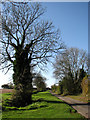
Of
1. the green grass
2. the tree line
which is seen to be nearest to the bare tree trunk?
the green grass

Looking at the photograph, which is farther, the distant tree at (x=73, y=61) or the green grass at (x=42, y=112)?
the distant tree at (x=73, y=61)

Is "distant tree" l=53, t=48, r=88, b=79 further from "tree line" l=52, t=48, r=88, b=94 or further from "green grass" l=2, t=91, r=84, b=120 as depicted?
"green grass" l=2, t=91, r=84, b=120

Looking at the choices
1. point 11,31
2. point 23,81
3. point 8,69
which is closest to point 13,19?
point 11,31

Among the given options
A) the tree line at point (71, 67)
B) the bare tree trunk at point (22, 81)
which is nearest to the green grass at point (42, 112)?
the bare tree trunk at point (22, 81)

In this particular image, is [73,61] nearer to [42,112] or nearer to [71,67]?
[71,67]

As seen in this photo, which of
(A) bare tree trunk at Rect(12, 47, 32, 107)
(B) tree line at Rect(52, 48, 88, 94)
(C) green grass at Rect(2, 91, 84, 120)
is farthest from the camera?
(B) tree line at Rect(52, 48, 88, 94)

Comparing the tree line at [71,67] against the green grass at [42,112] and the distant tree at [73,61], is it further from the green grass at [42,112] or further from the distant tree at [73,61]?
the green grass at [42,112]

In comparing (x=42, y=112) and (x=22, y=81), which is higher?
(x=22, y=81)

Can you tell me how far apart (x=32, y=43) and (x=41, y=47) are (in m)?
1.36

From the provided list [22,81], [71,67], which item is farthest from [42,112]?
[71,67]

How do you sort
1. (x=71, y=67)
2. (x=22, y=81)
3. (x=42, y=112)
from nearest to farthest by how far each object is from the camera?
1. (x=42, y=112)
2. (x=22, y=81)
3. (x=71, y=67)

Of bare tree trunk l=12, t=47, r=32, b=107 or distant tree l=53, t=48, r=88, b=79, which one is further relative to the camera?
distant tree l=53, t=48, r=88, b=79

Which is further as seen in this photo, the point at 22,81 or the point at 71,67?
the point at 71,67

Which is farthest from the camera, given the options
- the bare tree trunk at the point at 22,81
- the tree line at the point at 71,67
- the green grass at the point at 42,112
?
the tree line at the point at 71,67
